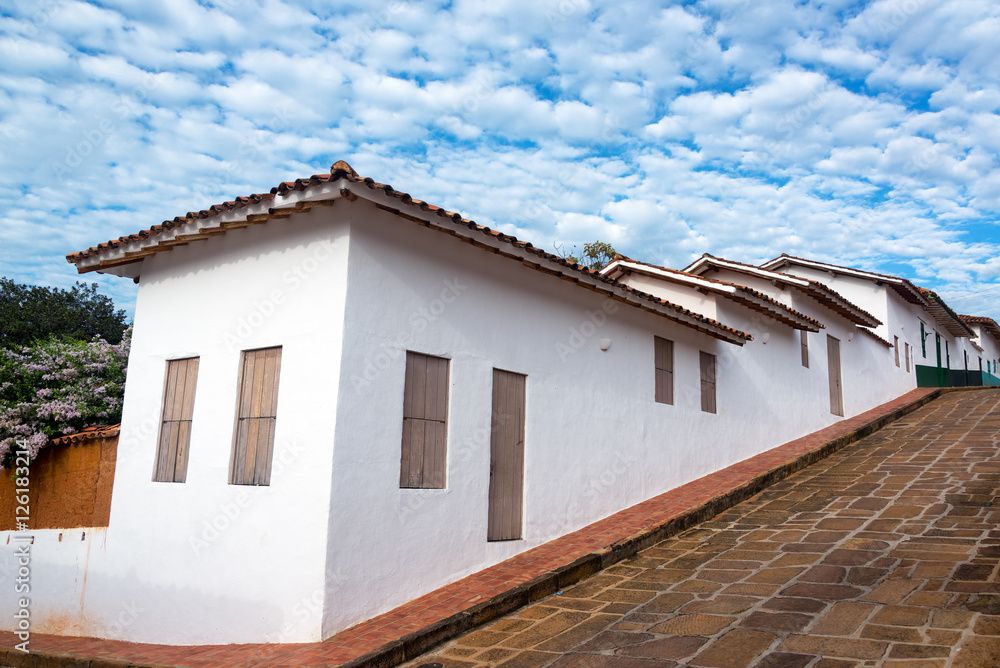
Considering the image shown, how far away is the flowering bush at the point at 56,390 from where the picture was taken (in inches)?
358

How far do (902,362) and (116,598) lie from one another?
2311 centimetres

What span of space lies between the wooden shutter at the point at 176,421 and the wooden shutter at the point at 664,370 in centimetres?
644

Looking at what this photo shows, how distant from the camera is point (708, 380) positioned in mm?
12086

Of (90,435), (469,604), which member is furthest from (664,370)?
(90,435)

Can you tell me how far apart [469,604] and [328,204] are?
3885 millimetres

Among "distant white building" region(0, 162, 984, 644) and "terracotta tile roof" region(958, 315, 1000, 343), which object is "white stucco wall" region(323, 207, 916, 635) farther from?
"terracotta tile roof" region(958, 315, 1000, 343)

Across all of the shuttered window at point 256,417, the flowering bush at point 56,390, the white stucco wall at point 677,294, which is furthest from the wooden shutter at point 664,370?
the flowering bush at point 56,390

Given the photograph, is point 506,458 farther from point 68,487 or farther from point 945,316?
point 945,316

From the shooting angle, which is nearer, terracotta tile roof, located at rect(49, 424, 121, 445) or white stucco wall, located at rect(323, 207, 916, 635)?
white stucco wall, located at rect(323, 207, 916, 635)

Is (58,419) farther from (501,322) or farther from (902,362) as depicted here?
(902,362)

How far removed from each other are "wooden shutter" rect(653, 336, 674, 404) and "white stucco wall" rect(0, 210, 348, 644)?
5.85m

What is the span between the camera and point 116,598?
25.1 feet

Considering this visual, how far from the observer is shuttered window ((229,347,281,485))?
6684mm

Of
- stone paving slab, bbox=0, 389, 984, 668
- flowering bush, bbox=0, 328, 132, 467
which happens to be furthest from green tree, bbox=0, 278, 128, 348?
stone paving slab, bbox=0, 389, 984, 668
